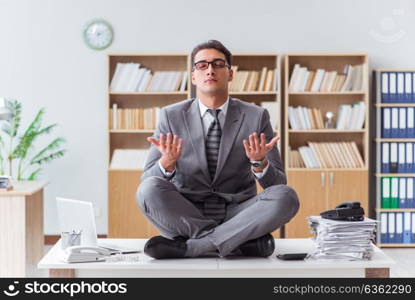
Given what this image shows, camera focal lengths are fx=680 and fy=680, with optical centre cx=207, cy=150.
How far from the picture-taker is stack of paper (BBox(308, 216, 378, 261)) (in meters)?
2.80

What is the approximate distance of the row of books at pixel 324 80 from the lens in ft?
18.8

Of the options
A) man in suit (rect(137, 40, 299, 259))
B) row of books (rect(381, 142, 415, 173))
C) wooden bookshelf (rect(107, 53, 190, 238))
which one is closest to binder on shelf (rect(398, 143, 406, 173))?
row of books (rect(381, 142, 415, 173))

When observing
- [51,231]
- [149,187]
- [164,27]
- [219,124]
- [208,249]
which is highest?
[164,27]

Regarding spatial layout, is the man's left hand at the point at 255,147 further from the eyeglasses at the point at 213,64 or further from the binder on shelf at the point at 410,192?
the binder on shelf at the point at 410,192

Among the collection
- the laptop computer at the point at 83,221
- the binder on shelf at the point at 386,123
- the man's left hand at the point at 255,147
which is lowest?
the laptop computer at the point at 83,221

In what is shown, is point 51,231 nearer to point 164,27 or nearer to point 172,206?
point 164,27

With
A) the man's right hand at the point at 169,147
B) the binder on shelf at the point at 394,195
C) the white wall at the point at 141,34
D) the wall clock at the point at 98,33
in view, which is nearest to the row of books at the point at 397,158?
the binder on shelf at the point at 394,195

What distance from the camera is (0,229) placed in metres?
4.16

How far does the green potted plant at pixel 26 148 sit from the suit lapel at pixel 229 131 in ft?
8.71

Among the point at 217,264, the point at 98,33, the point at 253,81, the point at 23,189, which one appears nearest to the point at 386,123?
the point at 253,81

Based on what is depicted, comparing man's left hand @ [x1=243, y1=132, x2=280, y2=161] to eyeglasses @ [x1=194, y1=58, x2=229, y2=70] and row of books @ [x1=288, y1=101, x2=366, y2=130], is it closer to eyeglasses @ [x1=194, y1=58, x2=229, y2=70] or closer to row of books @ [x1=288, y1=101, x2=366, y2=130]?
eyeglasses @ [x1=194, y1=58, x2=229, y2=70]

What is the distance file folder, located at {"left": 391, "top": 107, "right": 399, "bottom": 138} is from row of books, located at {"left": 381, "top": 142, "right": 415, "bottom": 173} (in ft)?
0.26

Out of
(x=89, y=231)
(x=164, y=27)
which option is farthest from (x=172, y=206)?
(x=164, y=27)

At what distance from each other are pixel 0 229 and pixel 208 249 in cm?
182
